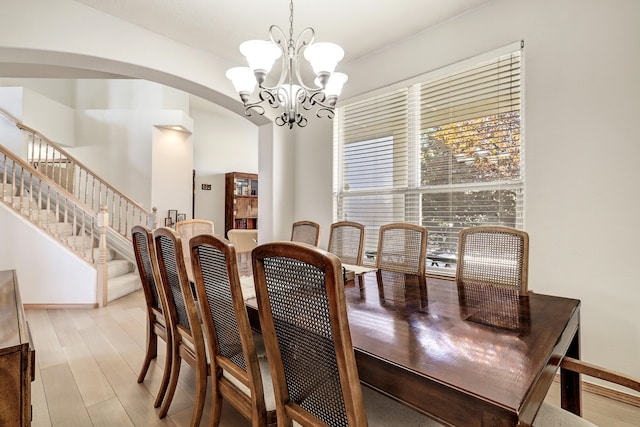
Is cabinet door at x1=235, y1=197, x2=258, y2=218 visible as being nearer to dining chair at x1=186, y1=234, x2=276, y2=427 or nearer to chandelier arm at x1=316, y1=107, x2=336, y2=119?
chandelier arm at x1=316, y1=107, x2=336, y2=119

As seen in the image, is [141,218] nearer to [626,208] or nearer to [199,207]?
[199,207]

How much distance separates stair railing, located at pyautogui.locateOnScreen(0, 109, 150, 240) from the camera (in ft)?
16.8

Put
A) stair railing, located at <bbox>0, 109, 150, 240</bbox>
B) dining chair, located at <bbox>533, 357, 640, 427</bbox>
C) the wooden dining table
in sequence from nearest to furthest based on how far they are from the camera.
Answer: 1. the wooden dining table
2. dining chair, located at <bbox>533, 357, 640, 427</bbox>
3. stair railing, located at <bbox>0, 109, 150, 240</bbox>

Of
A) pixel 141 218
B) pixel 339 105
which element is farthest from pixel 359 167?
pixel 141 218

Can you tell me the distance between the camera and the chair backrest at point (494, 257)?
1.74 metres

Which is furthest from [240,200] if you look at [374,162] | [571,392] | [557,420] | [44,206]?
[557,420]

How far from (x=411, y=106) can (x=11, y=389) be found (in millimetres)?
3152

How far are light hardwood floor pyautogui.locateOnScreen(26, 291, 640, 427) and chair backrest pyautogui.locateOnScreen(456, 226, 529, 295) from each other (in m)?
0.88

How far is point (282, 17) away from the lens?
108 inches

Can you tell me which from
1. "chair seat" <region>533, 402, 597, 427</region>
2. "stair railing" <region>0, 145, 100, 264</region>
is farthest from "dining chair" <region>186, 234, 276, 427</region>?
"stair railing" <region>0, 145, 100, 264</region>

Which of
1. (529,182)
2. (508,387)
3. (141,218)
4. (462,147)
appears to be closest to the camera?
(508,387)

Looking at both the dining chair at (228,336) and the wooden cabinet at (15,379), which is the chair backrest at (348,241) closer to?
the dining chair at (228,336)

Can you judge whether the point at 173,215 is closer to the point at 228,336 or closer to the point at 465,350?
the point at 228,336

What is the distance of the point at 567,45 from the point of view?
217 cm
